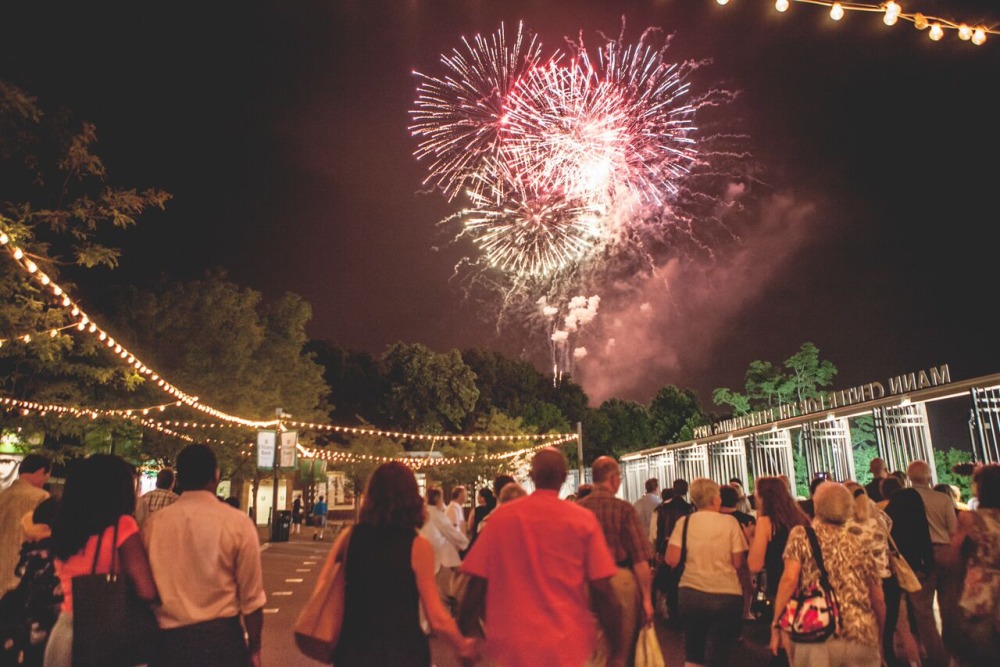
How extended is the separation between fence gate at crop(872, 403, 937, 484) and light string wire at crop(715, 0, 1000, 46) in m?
5.51

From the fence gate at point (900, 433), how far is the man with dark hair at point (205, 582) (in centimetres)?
1101

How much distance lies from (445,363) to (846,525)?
4757cm

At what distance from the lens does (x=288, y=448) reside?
24219 mm

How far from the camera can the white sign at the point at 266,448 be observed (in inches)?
927

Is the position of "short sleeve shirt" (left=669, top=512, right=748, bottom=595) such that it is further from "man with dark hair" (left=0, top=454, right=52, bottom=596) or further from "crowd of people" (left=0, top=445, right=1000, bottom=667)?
"man with dark hair" (left=0, top=454, right=52, bottom=596)

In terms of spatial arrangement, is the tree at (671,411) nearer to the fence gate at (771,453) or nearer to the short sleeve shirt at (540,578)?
the fence gate at (771,453)

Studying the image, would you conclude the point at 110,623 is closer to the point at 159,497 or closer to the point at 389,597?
the point at 389,597

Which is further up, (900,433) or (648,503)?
(900,433)

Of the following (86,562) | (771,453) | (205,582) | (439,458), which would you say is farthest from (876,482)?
(439,458)

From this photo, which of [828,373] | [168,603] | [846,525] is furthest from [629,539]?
[828,373]

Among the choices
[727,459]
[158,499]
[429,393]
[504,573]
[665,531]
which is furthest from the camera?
[429,393]

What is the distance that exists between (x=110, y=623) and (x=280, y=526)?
81.9 ft

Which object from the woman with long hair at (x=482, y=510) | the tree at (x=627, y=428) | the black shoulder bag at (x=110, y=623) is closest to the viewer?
the black shoulder bag at (x=110, y=623)

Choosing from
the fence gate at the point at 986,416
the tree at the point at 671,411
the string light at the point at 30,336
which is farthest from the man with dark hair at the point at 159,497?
the tree at the point at 671,411
